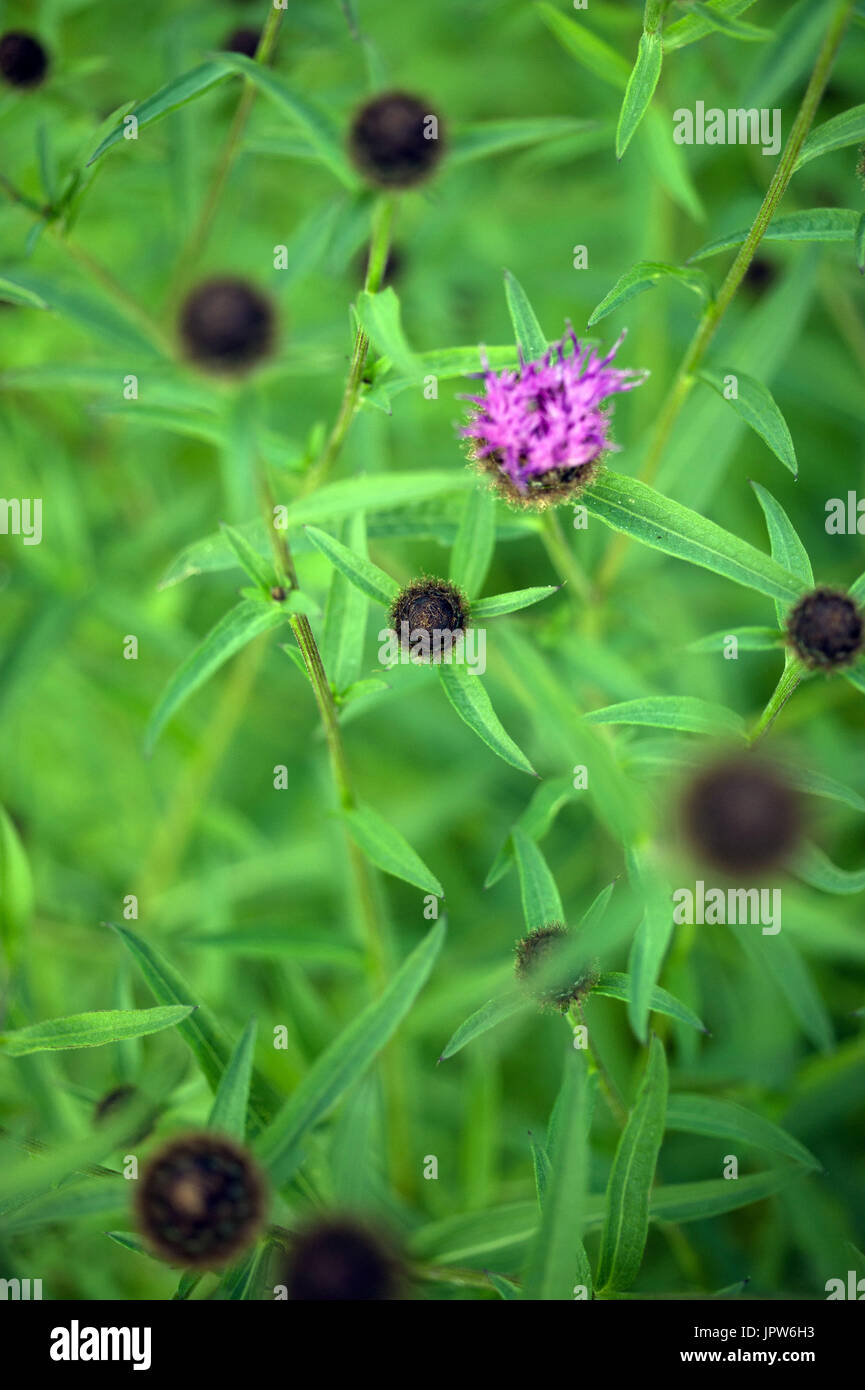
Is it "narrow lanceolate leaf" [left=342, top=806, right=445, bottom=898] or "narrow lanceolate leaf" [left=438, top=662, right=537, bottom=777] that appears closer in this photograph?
"narrow lanceolate leaf" [left=438, top=662, right=537, bottom=777]

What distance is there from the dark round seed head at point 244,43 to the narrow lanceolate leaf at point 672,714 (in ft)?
6.46

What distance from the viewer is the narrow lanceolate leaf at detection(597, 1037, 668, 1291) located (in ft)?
5.19

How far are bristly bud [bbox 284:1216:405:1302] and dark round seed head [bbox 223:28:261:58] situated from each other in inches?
102

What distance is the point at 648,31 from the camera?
1632mm

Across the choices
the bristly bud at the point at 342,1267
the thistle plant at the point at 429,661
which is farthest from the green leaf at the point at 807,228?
the bristly bud at the point at 342,1267

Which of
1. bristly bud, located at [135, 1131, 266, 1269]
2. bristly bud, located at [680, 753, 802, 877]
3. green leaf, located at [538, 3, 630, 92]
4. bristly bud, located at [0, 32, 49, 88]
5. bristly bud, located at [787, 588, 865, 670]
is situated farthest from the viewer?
bristly bud, located at [0, 32, 49, 88]

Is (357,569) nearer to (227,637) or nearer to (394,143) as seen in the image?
(227,637)

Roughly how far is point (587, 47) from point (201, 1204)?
7.54ft

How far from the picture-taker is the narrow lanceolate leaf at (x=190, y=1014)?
5.58ft

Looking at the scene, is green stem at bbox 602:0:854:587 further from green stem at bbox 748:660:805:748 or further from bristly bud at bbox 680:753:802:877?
bristly bud at bbox 680:753:802:877

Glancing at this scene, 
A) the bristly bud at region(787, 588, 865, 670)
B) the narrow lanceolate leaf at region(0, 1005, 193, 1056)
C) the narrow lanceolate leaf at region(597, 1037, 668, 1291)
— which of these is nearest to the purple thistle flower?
the bristly bud at region(787, 588, 865, 670)

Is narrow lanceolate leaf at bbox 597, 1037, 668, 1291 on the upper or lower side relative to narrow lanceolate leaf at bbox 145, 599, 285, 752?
lower

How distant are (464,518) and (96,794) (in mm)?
2110
